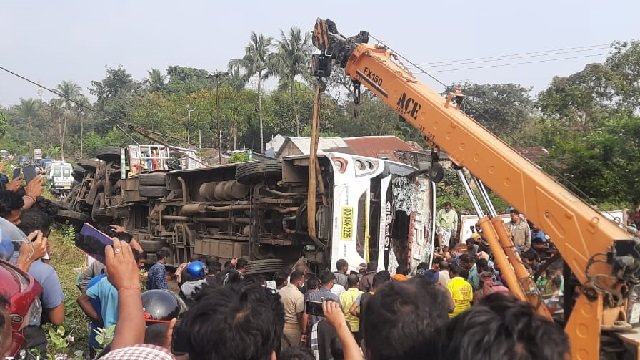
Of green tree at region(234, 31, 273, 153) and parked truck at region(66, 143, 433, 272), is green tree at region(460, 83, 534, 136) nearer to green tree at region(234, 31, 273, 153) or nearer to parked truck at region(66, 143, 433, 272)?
green tree at region(234, 31, 273, 153)

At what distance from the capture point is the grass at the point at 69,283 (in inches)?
Result: 271

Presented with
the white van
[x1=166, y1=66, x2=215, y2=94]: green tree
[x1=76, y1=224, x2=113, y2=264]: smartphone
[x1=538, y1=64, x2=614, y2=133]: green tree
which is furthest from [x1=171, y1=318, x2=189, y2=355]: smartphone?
[x1=166, y1=66, x2=215, y2=94]: green tree

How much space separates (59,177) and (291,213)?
25.8 metres

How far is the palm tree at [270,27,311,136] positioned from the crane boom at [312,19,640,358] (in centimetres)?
3933

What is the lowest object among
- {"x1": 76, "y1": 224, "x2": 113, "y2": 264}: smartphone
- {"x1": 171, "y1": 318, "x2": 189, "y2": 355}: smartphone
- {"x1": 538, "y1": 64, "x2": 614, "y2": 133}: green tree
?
{"x1": 171, "y1": 318, "x2": 189, "y2": 355}: smartphone

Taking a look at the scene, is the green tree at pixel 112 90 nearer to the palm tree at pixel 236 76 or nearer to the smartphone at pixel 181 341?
the palm tree at pixel 236 76

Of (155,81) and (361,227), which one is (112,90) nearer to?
(155,81)

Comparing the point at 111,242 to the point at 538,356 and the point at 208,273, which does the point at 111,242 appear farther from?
the point at 208,273

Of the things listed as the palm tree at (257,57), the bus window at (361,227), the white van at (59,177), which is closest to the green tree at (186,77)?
the palm tree at (257,57)

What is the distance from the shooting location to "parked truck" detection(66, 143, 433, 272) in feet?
29.6

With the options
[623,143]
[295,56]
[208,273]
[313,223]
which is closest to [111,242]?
[208,273]

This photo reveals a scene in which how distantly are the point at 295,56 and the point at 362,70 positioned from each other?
4102 cm

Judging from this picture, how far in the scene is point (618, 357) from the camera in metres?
4.44

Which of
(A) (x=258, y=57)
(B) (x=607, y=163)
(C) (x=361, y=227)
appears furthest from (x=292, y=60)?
(C) (x=361, y=227)
